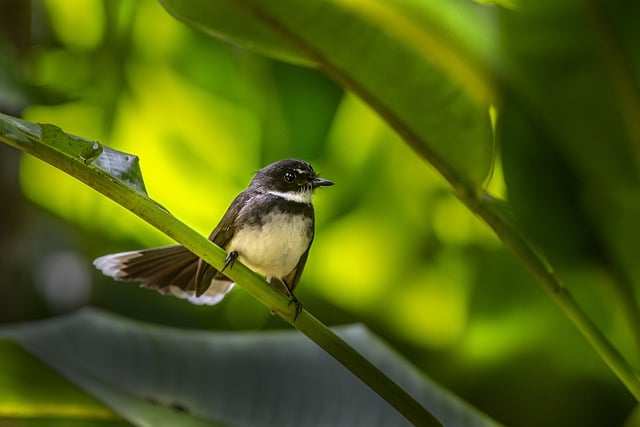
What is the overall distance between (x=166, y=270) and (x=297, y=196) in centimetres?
26

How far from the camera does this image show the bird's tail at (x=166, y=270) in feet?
4.26

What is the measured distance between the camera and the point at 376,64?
1169mm

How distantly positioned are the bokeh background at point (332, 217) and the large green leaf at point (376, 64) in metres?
0.44

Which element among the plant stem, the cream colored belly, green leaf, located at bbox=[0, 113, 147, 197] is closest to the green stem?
green leaf, located at bbox=[0, 113, 147, 197]

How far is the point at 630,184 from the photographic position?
1.21 m

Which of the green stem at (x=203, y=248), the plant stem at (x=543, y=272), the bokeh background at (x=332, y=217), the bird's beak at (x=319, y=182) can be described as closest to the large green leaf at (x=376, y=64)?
the plant stem at (x=543, y=272)

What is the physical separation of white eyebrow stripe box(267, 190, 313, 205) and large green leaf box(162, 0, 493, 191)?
0.32m

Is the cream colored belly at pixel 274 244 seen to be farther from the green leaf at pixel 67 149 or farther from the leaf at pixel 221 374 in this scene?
the green leaf at pixel 67 149

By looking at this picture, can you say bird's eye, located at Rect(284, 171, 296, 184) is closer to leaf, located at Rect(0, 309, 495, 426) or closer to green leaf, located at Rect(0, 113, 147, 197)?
leaf, located at Rect(0, 309, 495, 426)

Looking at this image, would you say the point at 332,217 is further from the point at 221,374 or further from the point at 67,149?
the point at 67,149

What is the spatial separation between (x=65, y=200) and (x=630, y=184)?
3.81 ft

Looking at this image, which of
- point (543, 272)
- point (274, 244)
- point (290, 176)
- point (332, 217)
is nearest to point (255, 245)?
point (274, 244)

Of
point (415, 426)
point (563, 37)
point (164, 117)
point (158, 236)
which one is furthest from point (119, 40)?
point (415, 426)

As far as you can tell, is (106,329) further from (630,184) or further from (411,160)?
(630,184)
